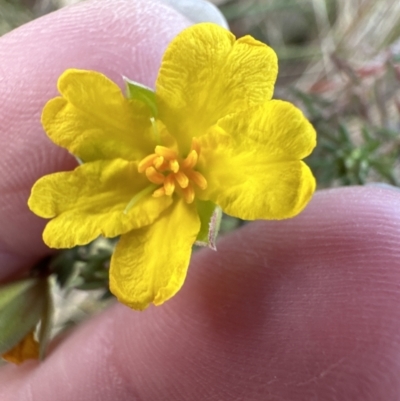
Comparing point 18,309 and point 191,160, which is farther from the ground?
point 191,160

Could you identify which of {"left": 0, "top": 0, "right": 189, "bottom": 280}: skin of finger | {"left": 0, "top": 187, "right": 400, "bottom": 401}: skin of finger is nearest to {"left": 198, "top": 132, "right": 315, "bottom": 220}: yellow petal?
{"left": 0, "top": 187, "right": 400, "bottom": 401}: skin of finger

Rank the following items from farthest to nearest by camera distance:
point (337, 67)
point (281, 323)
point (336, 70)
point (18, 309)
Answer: point (336, 70), point (337, 67), point (18, 309), point (281, 323)

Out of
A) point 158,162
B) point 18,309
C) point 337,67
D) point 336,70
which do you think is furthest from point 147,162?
point 336,70

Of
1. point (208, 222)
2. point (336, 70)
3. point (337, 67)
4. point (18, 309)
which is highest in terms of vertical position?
point (208, 222)

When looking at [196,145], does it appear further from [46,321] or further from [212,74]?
[46,321]

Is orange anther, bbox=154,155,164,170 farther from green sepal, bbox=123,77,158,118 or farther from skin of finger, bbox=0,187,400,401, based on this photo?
skin of finger, bbox=0,187,400,401

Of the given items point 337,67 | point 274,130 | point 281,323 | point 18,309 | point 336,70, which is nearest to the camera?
point 274,130
